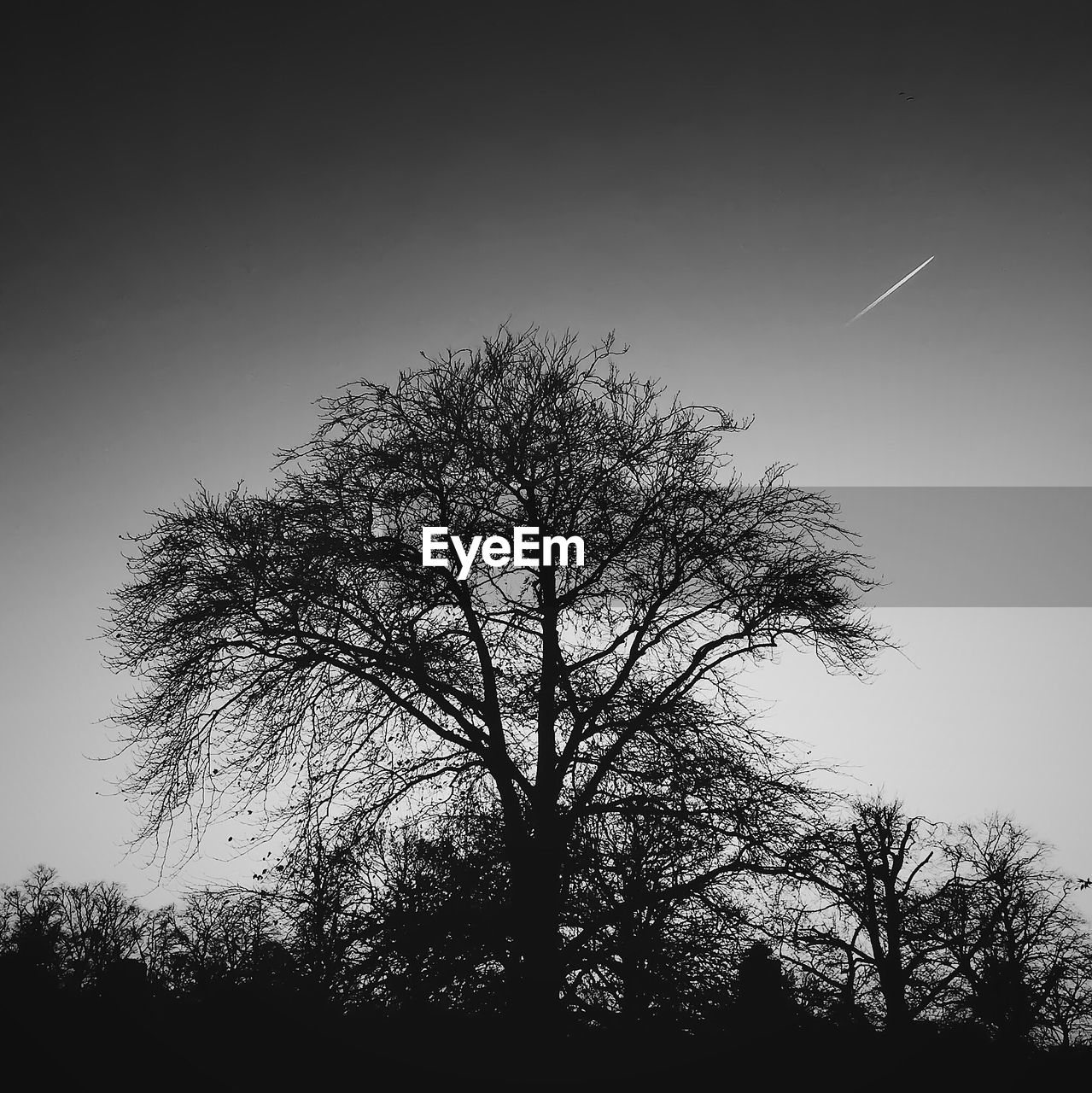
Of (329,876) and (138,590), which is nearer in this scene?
(329,876)

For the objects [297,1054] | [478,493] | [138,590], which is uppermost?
[478,493]

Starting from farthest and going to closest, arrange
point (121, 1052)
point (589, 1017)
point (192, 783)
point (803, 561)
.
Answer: point (803, 561) < point (192, 783) < point (589, 1017) < point (121, 1052)

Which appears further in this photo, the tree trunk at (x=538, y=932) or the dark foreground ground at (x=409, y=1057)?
the tree trunk at (x=538, y=932)

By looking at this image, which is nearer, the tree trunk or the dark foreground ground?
the dark foreground ground

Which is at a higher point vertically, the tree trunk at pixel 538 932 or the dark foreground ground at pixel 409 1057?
the tree trunk at pixel 538 932

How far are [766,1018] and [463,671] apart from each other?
487 centimetres

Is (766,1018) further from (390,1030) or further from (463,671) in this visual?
(463,671)

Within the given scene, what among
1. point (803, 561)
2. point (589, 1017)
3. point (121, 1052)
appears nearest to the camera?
point (121, 1052)

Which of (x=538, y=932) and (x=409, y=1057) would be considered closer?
(x=409, y=1057)

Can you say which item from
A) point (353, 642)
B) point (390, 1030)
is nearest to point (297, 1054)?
point (390, 1030)

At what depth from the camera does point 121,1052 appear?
6.61 m

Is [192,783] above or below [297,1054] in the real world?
above

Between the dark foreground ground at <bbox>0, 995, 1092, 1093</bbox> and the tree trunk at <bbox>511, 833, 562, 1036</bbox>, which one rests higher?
the tree trunk at <bbox>511, 833, 562, 1036</bbox>

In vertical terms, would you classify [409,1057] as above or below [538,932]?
below
